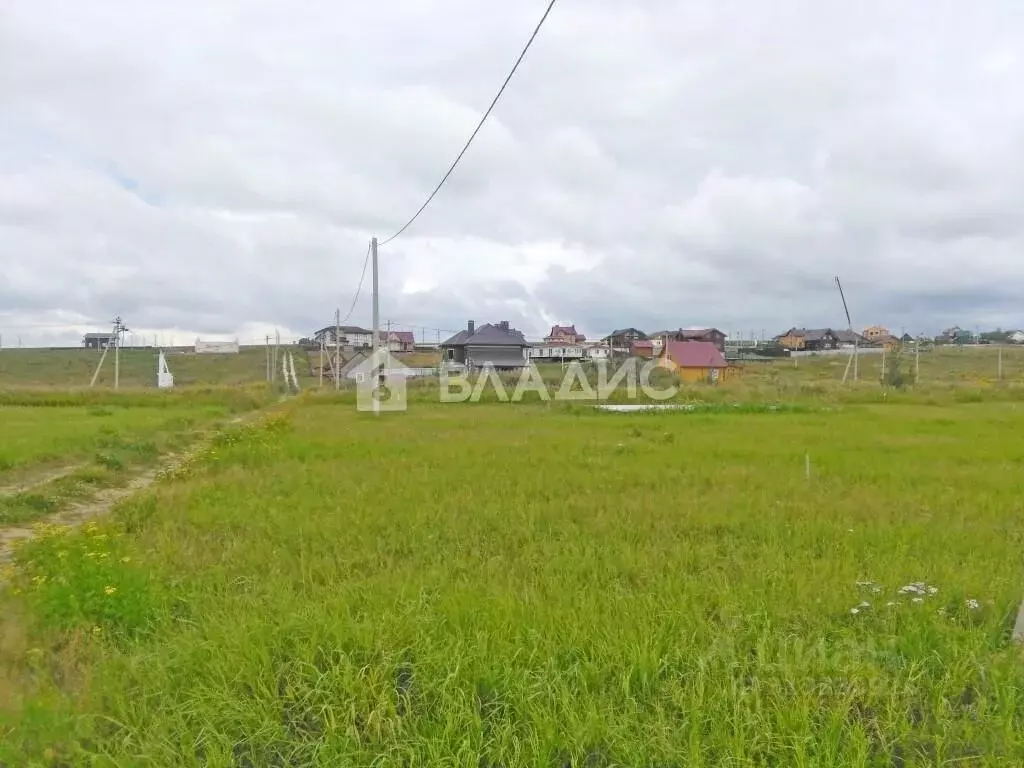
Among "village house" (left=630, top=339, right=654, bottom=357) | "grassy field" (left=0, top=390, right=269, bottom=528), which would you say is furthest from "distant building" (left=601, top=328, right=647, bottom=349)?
"grassy field" (left=0, top=390, right=269, bottom=528)

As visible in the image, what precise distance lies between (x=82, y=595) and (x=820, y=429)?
14.5 metres

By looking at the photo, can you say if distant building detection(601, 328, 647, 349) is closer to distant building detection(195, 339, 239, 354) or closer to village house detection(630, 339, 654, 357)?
village house detection(630, 339, 654, 357)

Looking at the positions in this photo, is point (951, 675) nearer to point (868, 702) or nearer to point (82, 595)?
point (868, 702)

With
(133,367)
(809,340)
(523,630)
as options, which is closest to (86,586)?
(523,630)

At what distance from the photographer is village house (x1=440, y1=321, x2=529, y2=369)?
45188mm

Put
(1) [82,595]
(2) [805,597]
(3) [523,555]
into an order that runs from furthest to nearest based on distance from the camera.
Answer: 1. (3) [523,555]
2. (1) [82,595]
3. (2) [805,597]

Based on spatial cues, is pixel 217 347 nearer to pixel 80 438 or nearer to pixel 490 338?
pixel 490 338

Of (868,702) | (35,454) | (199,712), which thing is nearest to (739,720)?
(868,702)

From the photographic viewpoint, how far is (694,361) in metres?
43.2

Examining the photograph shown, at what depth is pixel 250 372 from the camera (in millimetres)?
50188

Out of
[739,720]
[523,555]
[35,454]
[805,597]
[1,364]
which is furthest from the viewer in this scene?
[1,364]

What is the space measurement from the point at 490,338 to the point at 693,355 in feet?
47.0

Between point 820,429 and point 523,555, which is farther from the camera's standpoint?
point 820,429

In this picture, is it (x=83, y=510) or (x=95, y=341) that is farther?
(x=95, y=341)
